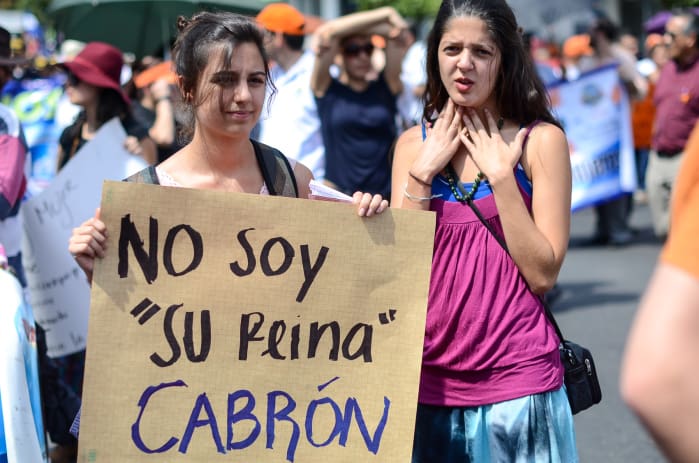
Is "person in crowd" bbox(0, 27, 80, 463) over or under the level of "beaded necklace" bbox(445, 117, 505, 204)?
under

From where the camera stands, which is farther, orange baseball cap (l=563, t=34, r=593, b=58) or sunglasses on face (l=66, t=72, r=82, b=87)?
orange baseball cap (l=563, t=34, r=593, b=58)

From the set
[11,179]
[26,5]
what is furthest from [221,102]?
[26,5]

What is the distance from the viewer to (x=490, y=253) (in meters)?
2.73

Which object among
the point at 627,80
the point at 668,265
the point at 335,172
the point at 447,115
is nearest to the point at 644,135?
the point at 627,80

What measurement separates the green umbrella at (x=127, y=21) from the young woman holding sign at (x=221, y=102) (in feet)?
25.1

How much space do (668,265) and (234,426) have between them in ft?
4.68

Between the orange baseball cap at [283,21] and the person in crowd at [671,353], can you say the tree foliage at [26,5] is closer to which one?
the orange baseball cap at [283,21]

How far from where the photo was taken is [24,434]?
301 cm

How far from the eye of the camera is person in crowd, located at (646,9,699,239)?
10.0m

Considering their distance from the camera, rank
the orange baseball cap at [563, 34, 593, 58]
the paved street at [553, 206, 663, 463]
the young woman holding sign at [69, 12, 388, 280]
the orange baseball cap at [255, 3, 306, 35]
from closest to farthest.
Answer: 1. the young woman holding sign at [69, 12, 388, 280]
2. the paved street at [553, 206, 663, 463]
3. the orange baseball cap at [255, 3, 306, 35]
4. the orange baseball cap at [563, 34, 593, 58]

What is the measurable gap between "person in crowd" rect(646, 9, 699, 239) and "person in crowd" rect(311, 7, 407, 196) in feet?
15.4

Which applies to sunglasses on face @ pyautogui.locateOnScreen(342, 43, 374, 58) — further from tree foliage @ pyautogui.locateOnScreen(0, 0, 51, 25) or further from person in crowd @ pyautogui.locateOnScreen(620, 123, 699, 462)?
tree foliage @ pyautogui.locateOnScreen(0, 0, 51, 25)

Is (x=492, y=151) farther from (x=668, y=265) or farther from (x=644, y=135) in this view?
(x=644, y=135)

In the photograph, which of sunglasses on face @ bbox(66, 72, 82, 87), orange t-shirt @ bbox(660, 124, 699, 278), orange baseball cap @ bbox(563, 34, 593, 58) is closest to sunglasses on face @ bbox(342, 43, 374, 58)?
sunglasses on face @ bbox(66, 72, 82, 87)
